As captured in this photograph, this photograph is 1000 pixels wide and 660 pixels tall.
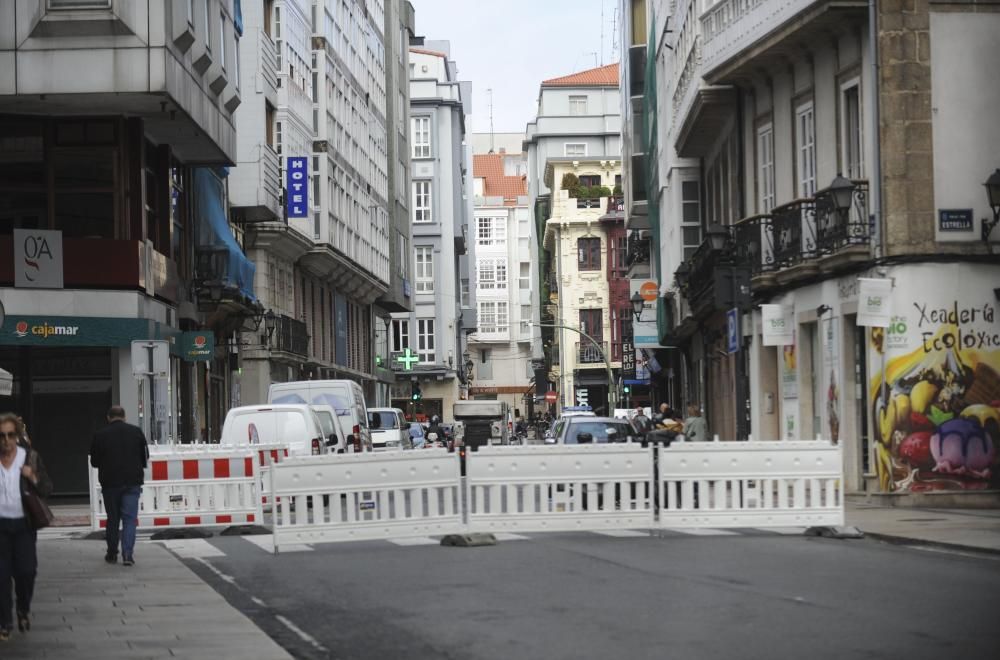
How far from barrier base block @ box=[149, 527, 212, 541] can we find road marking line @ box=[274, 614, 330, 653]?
11.5m

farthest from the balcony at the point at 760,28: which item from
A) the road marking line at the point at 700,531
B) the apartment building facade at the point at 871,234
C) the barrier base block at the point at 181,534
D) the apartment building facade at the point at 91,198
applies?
the barrier base block at the point at 181,534

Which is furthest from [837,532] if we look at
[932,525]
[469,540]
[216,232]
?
[216,232]

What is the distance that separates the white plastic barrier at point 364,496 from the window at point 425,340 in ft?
338

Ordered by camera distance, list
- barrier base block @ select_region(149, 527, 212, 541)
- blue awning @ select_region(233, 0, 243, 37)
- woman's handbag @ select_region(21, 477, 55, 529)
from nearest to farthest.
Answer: woman's handbag @ select_region(21, 477, 55, 529)
barrier base block @ select_region(149, 527, 212, 541)
blue awning @ select_region(233, 0, 243, 37)

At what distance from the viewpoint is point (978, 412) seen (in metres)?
27.4

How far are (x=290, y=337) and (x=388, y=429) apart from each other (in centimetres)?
965

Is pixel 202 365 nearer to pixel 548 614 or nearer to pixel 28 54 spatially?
pixel 28 54

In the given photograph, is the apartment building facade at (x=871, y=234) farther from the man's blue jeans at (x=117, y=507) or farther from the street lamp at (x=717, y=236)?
the man's blue jeans at (x=117, y=507)

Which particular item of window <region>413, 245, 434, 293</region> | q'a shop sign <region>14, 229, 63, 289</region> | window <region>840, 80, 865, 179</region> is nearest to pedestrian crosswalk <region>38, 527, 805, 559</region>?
window <region>840, 80, 865, 179</region>

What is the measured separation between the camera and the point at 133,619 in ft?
42.8

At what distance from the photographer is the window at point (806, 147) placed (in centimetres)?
3189

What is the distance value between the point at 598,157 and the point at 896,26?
9410 cm

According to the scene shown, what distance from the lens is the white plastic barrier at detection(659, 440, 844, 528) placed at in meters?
20.5

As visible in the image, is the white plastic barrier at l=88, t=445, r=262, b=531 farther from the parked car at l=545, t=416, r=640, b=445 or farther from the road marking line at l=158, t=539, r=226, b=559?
the parked car at l=545, t=416, r=640, b=445
